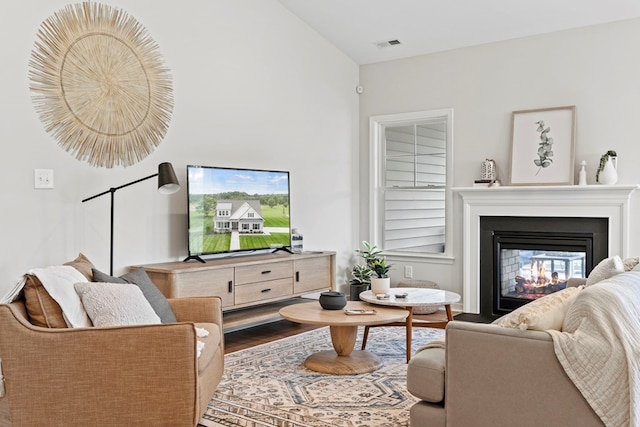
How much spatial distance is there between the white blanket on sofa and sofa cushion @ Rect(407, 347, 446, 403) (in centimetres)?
46

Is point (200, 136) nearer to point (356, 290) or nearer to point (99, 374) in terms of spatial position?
point (356, 290)

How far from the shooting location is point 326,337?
190 inches

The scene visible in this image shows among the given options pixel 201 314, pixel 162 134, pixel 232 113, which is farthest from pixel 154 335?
pixel 232 113

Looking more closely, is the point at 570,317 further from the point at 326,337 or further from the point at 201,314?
the point at 326,337

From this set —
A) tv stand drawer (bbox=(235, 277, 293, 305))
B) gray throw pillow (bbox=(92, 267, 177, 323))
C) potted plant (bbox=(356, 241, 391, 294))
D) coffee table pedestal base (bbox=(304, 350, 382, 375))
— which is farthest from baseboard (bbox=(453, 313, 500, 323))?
gray throw pillow (bbox=(92, 267, 177, 323))

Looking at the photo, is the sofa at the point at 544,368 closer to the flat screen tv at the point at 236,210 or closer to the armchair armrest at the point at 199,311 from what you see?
the armchair armrest at the point at 199,311

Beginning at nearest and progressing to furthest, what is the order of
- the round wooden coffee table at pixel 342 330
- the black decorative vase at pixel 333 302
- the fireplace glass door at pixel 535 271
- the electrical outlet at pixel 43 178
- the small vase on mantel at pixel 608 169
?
the round wooden coffee table at pixel 342 330 < the electrical outlet at pixel 43 178 < the black decorative vase at pixel 333 302 < the small vase on mantel at pixel 608 169 < the fireplace glass door at pixel 535 271

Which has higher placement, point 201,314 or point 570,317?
point 570,317

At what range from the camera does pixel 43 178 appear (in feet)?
12.4

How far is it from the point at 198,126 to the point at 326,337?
2.03m

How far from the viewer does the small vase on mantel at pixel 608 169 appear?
4992 mm

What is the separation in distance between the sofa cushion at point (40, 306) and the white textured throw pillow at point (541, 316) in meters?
1.92

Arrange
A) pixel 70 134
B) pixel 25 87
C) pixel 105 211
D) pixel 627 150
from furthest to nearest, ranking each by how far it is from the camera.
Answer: pixel 627 150
pixel 105 211
pixel 70 134
pixel 25 87

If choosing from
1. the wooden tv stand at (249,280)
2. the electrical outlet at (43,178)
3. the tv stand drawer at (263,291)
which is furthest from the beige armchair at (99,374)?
the tv stand drawer at (263,291)
